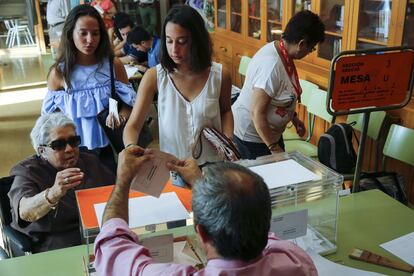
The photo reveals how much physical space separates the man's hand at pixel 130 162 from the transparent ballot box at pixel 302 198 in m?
0.38

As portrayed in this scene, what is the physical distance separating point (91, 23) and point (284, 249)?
5.57 feet

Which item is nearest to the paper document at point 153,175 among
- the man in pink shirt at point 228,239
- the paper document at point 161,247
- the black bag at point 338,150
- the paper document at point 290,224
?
the paper document at point 161,247

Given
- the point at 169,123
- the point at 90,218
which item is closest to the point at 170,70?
the point at 169,123

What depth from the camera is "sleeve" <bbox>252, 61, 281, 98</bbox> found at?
6.77ft

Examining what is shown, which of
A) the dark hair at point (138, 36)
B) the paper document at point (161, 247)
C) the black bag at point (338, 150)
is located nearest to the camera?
the paper document at point (161, 247)

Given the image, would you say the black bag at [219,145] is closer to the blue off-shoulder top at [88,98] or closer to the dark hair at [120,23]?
the blue off-shoulder top at [88,98]

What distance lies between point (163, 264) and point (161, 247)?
31 centimetres

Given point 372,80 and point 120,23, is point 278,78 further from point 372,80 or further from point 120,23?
point 120,23

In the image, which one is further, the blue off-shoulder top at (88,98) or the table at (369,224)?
the blue off-shoulder top at (88,98)

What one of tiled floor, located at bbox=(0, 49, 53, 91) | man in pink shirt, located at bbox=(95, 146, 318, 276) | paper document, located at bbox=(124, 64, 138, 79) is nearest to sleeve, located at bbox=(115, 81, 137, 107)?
man in pink shirt, located at bbox=(95, 146, 318, 276)

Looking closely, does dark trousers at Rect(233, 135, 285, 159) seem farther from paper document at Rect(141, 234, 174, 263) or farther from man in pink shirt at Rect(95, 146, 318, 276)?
man in pink shirt at Rect(95, 146, 318, 276)

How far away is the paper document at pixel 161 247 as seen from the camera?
1219 mm

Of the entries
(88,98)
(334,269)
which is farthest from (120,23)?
(334,269)

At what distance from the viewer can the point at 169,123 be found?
1.91m
